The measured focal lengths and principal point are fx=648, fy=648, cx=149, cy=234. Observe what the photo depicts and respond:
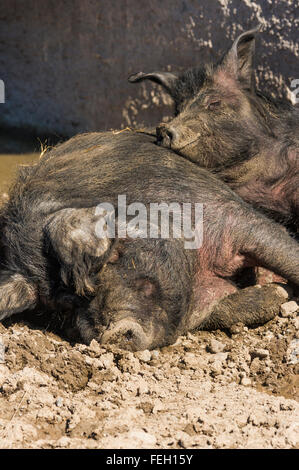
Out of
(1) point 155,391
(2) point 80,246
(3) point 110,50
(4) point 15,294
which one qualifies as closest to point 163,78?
(2) point 80,246

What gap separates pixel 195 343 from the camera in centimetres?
308

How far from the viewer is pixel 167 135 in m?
3.31

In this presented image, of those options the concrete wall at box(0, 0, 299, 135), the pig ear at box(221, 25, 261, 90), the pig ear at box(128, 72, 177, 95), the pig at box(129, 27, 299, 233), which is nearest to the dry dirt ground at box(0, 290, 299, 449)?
the pig at box(129, 27, 299, 233)

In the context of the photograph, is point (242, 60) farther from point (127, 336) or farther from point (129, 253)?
point (127, 336)

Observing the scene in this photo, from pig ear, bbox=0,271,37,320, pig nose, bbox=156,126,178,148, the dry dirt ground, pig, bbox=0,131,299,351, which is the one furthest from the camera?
pig nose, bbox=156,126,178,148

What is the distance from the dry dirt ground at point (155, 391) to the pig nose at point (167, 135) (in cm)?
98

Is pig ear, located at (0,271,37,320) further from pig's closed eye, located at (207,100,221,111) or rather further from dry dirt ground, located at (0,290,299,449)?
pig's closed eye, located at (207,100,221,111)

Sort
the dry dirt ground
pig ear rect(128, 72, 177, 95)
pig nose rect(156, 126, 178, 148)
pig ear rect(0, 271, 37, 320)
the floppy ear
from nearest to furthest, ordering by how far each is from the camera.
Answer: the dry dirt ground, the floppy ear, pig ear rect(0, 271, 37, 320), pig nose rect(156, 126, 178, 148), pig ear rect(128, 72, 177, 95)

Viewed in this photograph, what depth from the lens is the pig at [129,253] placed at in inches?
111

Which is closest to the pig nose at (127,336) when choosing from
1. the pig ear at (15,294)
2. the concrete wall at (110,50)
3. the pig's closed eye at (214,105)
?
the pig ear at (15,294)

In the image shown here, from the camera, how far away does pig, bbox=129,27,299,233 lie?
3.37 metres

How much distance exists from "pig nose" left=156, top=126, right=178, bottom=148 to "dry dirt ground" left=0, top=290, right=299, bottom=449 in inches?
38.4

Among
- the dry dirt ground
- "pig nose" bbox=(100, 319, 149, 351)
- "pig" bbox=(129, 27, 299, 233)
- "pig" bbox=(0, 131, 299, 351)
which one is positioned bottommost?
the dry dirt ground

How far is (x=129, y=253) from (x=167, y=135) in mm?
770
